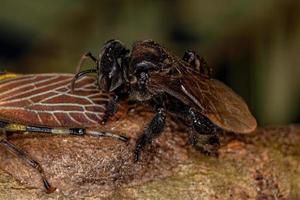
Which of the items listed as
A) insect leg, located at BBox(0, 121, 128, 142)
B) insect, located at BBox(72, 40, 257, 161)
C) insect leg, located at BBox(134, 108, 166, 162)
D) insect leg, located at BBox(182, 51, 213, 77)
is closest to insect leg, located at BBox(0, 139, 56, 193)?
insect leg, located at BBox(0, 121, 128, 142)

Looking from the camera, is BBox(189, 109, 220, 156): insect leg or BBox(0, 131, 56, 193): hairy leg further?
BBox(189, 109, 220, 156): insect leg

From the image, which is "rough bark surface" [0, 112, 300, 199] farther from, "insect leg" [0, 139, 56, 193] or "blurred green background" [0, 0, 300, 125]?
"blurred green background" [0, 0, 300, 125]

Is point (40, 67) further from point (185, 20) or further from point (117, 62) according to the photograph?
point (117, 62)

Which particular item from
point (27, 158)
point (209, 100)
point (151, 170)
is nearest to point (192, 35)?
point (209, 100)

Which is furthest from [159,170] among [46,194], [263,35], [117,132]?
[263,35]

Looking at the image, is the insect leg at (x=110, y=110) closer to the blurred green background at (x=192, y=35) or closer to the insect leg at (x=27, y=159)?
the insect leg at (x=27, y=159)
